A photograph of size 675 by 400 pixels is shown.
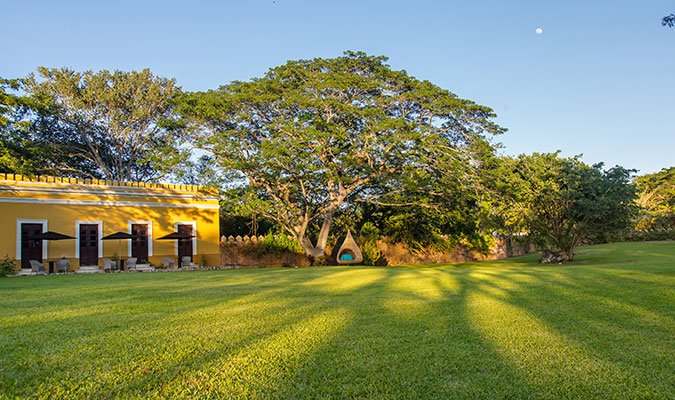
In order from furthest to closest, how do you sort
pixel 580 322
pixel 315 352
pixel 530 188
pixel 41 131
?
pixel 41 131 → pixel 530 188 → pixel 580 322 → pixel 315 352

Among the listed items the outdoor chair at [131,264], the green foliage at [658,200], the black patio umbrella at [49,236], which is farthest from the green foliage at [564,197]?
the green foliage at [658,200]

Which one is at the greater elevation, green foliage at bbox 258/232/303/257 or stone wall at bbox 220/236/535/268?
green foliage at bbox 258/232/303/257

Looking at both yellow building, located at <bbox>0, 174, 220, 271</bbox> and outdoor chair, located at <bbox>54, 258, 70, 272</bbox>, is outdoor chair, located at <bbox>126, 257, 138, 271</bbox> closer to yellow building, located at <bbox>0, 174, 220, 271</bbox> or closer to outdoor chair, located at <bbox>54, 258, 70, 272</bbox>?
yellow building, located at <bbox>0, 174, 220, 271</bbox>

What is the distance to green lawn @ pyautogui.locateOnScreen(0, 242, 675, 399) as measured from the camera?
287 centimetres

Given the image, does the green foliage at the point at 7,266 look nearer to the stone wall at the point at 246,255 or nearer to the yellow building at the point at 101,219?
the yellow building at the point at 101,219

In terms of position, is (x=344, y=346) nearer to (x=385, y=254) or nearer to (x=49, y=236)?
(x=49, y=236)

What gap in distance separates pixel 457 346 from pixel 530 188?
15396 mm

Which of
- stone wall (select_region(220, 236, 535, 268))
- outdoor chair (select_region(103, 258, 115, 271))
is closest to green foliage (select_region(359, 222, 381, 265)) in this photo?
stone wall (select_region(220, 236, 535, 268))

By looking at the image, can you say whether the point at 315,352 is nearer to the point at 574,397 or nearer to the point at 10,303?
the point at 574,397

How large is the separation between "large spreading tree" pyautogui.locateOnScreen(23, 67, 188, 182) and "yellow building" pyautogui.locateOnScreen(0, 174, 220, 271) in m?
6.14

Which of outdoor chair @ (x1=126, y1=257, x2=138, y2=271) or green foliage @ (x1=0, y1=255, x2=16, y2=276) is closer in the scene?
green foliage @ (x1=0, y1=255, x2=16, y2=276)

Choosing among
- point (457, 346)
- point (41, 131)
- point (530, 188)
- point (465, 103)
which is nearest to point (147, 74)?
point (41, 131)

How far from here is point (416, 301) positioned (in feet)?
20.4

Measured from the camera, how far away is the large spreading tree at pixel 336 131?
17844mm
